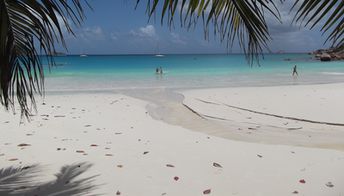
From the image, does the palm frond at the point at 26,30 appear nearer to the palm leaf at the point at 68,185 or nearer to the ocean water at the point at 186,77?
the ocean water at the point at 186,77

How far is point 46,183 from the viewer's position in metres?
4.25

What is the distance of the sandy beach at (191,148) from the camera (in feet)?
14.2

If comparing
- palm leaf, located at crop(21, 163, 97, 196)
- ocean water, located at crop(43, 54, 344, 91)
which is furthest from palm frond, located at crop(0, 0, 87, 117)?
palm leaf, located at crop(21, 163, 97, 196)

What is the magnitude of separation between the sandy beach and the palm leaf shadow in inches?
4.9

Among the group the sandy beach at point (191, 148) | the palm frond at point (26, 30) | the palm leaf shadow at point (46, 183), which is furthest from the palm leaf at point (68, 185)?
the palm frond at point (26, 30)

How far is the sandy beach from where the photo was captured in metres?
4.34

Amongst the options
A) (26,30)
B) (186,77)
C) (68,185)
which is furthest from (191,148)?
(186,77)

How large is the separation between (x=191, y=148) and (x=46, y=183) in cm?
249

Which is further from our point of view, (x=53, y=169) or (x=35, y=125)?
(x=35, y=125)

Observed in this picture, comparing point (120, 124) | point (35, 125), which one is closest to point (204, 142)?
point (120, 124)

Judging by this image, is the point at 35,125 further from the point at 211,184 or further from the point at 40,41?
Result: the point at 40,41

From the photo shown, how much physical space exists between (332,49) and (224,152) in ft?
14.2

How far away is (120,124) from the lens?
826 cm

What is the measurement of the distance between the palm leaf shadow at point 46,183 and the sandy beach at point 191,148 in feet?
0.41
